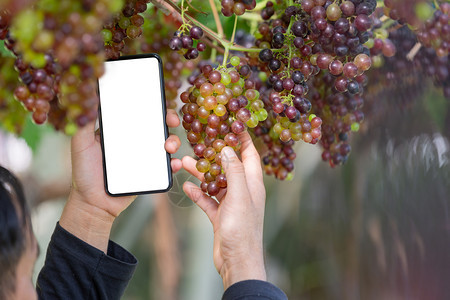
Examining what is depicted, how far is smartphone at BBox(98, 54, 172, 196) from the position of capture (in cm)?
48

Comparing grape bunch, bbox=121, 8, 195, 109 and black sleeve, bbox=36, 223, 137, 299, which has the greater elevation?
grape bunch, bbox=121, 8, 195, 109

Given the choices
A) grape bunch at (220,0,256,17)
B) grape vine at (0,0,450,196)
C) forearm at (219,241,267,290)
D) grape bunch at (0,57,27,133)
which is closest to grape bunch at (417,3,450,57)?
grape vine at (0,0,450,196)

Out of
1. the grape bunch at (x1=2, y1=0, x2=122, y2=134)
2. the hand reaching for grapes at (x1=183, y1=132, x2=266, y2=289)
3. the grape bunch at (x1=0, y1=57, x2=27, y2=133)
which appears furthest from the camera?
the hand reaching for grapes at (x1=183, y1=132, x2=266, y2=289)

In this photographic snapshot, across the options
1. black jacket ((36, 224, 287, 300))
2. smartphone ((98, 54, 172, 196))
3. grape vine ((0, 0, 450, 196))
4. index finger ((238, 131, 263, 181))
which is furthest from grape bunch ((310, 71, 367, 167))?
black jacket ((36, 224, 287, 300))

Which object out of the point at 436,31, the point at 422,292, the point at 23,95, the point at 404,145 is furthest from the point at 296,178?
the point at 23,95

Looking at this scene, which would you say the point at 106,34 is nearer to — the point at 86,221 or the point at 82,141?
the point at 82,141

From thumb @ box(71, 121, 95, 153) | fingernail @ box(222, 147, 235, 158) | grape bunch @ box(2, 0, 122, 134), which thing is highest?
grape bunch @ box(2, 0, 122, 134)

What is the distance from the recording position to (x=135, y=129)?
489 millimetres

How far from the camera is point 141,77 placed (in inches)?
19.0

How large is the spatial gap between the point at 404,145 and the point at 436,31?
0.32 metres

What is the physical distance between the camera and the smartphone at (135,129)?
480 mm

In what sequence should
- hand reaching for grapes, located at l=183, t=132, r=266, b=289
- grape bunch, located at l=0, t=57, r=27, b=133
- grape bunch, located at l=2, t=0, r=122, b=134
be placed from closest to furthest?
grape bunch, located at l=2, t=0, r=122, b=134 < grape bunch, located at l=0, t=57, r=27, b=133 < hand reaching for grapes, located at l=183, t=132, r=266, b=289

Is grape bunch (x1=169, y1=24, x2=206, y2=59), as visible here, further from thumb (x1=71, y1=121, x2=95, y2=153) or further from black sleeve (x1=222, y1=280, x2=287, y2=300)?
black sleeve (x1=222, y1=280, x2=287, y2=300)

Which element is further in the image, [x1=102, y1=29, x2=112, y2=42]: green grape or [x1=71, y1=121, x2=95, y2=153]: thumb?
[x1=71, y1=121, x2=95, y2=153]: thumb
